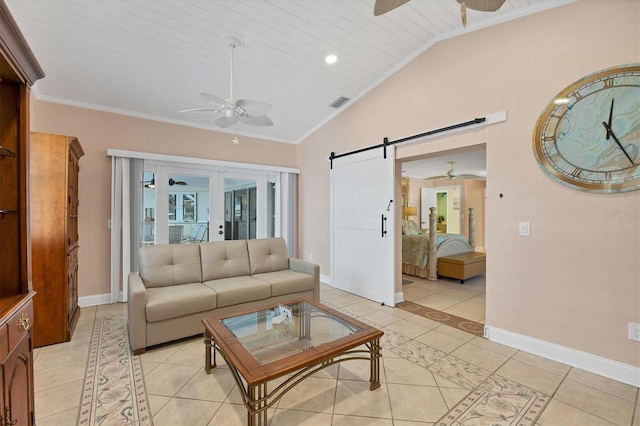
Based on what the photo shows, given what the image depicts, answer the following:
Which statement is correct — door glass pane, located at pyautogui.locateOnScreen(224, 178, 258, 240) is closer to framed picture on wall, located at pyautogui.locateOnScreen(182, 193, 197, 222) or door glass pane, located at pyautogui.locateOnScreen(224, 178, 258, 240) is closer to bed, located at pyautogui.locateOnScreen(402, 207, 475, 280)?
framed picture on wall, located at pyautogui.locateOnScreen(182, 193, 197, 222)

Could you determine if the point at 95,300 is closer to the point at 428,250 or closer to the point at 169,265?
the point at 169,265

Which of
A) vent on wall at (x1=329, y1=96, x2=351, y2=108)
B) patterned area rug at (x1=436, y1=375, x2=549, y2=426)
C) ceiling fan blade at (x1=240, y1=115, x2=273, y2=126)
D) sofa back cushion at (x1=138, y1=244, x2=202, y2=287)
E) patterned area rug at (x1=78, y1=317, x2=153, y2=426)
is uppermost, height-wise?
vent on wall at (x1=329, y1=96, x2=351, y2=108)

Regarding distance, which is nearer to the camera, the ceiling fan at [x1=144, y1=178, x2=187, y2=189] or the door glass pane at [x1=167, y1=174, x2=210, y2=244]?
the ceiling fan at [x1=144, y1=178, x2=187, y2=189]

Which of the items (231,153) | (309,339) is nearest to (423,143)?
(309,339)

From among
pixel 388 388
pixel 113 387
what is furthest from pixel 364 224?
pixel 113 387

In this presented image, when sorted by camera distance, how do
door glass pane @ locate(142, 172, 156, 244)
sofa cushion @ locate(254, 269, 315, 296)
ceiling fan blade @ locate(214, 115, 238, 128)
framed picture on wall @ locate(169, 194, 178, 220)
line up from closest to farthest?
ceiling fan blade @ locate(214, 115, 238, 128) < sofa cushion @ locate(254, 269, 315, 296) < door glass pane @ locate(142, 172, 156, 244) < framed picture on wall @ locate(169, 194, 178, 220)

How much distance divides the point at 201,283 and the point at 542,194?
355 centimetres

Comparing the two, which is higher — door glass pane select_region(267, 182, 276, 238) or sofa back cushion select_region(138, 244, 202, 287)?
door glass pane select_region(267, 182, 276, 238)

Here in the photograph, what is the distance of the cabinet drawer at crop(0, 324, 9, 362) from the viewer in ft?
3.59

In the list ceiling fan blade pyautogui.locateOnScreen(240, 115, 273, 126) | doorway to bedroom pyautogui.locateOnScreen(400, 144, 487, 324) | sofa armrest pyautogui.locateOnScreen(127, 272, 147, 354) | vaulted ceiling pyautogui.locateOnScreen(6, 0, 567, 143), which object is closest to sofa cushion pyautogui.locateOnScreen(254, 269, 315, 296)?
sofa armrest pyautogui.locateOnScreen(127, 272, 147, 354)

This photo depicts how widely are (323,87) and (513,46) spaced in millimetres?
2254

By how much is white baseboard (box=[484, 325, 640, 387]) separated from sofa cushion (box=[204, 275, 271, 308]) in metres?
2.39

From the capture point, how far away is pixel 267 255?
3.81 m

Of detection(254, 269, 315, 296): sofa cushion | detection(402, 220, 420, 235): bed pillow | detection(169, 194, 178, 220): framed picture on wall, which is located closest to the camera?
detection(254, 269, 315, 296): sofa cushion
